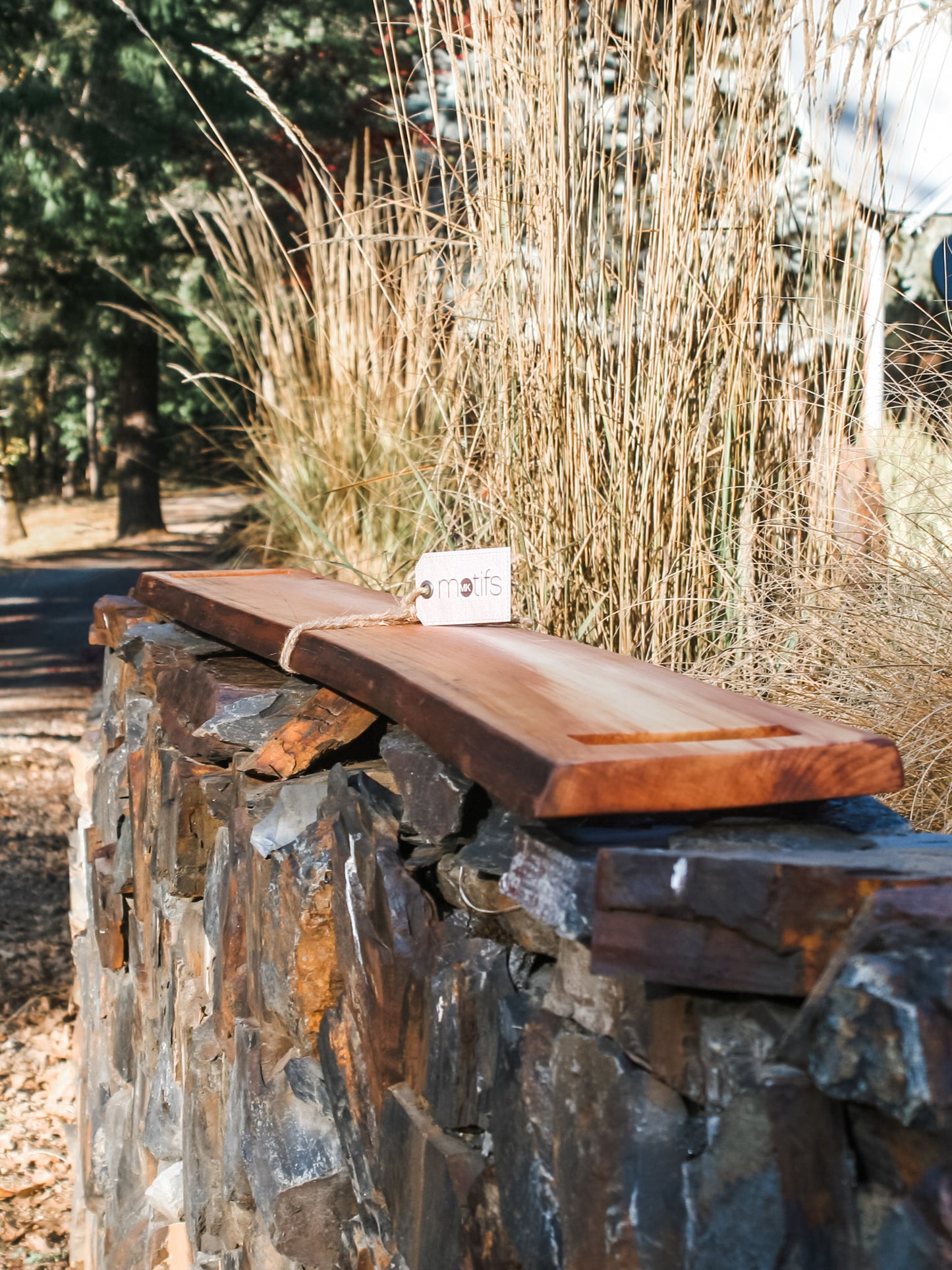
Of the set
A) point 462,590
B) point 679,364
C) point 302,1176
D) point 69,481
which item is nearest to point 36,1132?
point 302,1176

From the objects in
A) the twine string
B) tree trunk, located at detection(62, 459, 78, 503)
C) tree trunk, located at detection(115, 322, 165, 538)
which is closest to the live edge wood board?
the twine string

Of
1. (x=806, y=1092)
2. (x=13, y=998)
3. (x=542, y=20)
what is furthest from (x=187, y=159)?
(x=806, y=1092)

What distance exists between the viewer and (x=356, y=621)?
4.28 feet

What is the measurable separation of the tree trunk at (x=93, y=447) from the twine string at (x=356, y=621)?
14.0 metres

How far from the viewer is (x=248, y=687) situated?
1465 millimetres

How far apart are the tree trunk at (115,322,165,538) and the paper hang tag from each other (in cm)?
887

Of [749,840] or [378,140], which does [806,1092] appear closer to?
[749,840]

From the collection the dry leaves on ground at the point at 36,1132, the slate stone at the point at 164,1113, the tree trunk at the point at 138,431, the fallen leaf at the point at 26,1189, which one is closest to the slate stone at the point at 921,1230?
the slate stone at the point at 164,1113

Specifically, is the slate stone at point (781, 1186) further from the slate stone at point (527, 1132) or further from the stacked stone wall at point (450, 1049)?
the slate stone at point (527, 1132)

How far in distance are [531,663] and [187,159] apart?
333 inches

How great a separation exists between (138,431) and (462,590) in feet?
31.4

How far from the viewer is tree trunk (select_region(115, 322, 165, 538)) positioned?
10000 mm

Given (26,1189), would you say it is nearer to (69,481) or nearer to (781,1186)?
(781,1186)

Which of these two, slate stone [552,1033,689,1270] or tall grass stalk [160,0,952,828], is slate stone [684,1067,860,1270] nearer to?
slate stone [552,1033,689,1270]
